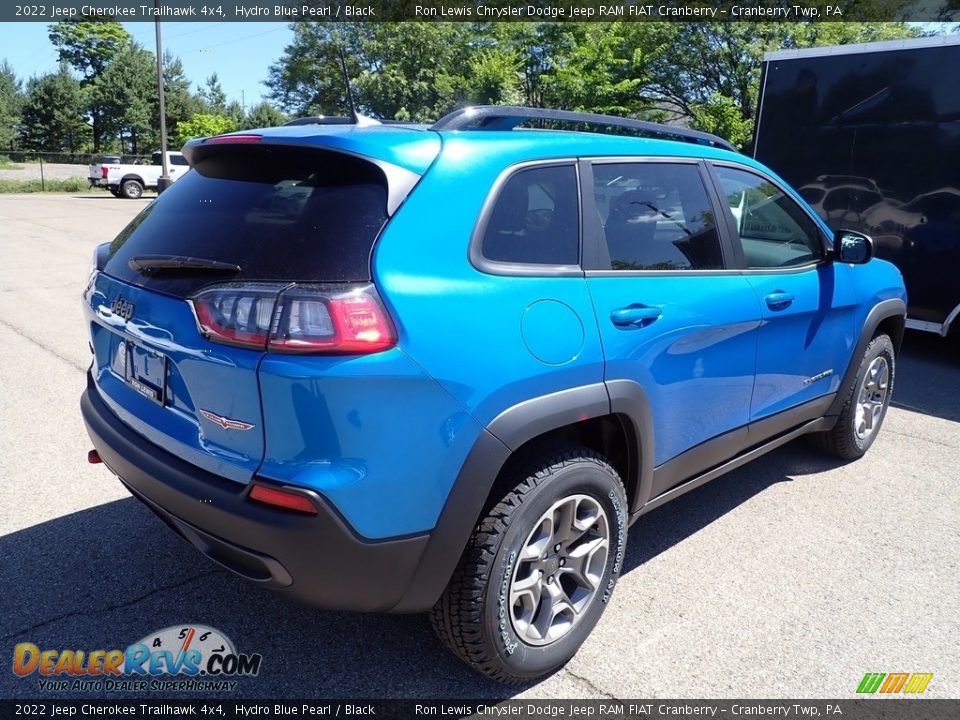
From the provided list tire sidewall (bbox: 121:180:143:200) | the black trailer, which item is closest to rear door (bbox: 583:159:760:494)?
the black trailer

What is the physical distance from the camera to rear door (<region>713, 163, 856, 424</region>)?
3.35 m

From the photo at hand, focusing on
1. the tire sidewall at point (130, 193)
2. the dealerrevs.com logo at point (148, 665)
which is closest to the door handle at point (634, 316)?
the dealerrevs.com logo at point (148, 665)

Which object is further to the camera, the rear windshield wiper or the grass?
the grass

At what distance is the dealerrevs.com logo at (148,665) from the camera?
243 centimetres

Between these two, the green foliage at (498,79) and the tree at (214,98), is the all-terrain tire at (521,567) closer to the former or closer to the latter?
the green foliage at (498,79)

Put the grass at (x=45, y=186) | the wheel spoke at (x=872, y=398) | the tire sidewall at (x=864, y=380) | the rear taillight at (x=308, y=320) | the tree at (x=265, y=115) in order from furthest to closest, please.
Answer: the tree at (x=265, y=115), the grass at (x=45, y=186), the wheel spoke at (x=872, y=398), the tire sidewall at (x=864, y=380), the rear taillight at (x=308, y=320)

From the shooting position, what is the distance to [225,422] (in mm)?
2033

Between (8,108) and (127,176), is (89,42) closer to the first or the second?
(8,108)

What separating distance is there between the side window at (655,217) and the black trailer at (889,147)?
185 inches

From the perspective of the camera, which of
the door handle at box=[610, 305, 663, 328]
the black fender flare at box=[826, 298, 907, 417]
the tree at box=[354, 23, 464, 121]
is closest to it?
the door handle at box=[610, 305, 663, 328]

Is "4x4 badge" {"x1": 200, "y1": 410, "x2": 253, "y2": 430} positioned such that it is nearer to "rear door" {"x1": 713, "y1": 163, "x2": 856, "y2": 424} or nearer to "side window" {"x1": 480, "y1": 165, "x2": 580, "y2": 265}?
"side window" {"x1": 480, "y1": 165, "x2": 580, "y2": 265}

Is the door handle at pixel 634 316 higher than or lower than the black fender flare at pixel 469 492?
higher

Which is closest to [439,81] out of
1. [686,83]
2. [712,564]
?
[686,83]

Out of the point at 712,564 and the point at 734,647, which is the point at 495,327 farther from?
the point at 712,564
